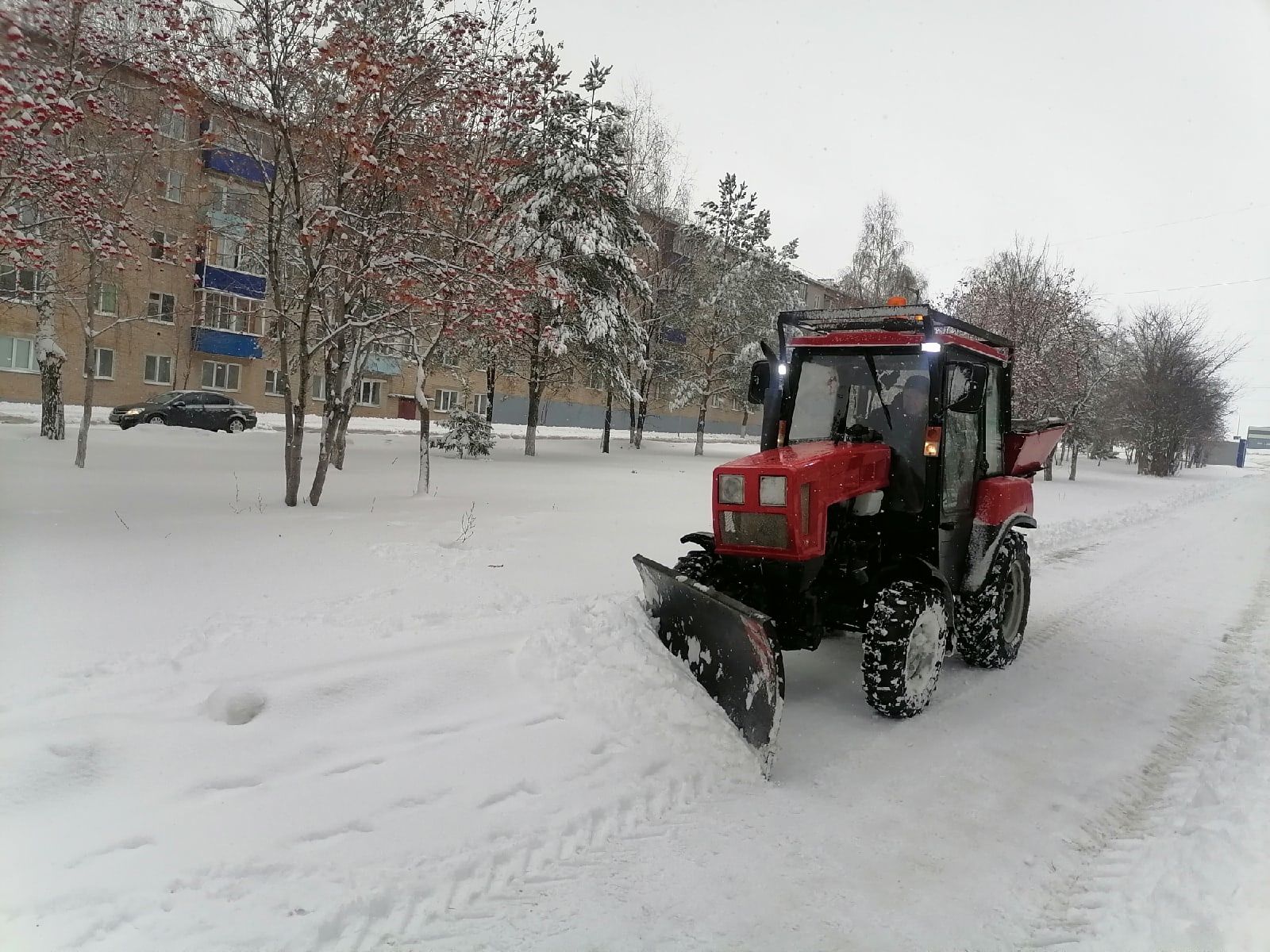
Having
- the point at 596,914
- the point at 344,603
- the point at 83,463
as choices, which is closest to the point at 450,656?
the point at 344,603

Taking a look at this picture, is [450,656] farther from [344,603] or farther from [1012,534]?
[1012,534]

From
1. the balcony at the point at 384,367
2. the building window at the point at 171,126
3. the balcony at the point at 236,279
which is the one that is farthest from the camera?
the balcony at the point at 236,279

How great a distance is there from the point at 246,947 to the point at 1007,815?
3.19 meters

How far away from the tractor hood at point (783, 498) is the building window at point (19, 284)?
11.1 metres

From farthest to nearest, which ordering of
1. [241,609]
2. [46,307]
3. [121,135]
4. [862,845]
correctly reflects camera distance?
1. [46,307]
2. [121,135]
3. [241,609]
4. [862,845]

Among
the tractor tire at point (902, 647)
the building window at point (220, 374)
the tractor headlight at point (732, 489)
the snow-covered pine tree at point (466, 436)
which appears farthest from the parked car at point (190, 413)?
the tractor tire at point (902, 647)

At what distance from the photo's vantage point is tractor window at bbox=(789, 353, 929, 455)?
514 cm

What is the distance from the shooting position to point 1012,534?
20.5 ft

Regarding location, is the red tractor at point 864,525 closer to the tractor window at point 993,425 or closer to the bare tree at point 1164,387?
the tractor window at point 993,425

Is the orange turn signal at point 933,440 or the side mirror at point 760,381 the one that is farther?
the side mirror at point 760,381

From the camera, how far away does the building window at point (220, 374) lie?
3300 cm

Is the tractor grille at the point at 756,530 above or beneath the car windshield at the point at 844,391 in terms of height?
beneath

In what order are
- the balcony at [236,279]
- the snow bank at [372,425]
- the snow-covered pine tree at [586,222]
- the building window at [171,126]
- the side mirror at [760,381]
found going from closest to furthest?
1. the side mirror at [760,381]
2. the building window at [171,126]
3. the snow-covered pine tree at [586,222]
4. the snow bank at [372,425]
5. the balcony at [236,279]

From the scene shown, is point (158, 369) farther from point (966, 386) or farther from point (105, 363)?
point (966, 386)
